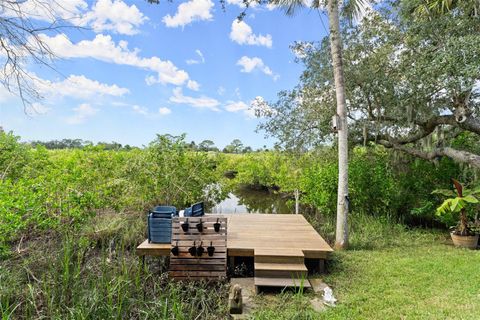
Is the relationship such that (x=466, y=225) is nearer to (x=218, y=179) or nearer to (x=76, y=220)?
(x=218, y=179)

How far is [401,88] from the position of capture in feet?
19.0

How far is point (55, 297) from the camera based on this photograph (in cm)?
308

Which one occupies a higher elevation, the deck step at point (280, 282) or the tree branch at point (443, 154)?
the tree branch at point (443, 154)

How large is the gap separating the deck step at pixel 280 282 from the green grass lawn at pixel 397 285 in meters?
0.19

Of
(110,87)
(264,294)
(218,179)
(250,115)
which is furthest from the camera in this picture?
(218,179)

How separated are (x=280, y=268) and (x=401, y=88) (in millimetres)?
4123

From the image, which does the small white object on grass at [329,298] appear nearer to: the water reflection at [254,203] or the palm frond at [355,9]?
the palm frond at [355,9]

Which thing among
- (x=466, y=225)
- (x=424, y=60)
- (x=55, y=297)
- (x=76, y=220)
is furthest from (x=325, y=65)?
(x=55, y=297)

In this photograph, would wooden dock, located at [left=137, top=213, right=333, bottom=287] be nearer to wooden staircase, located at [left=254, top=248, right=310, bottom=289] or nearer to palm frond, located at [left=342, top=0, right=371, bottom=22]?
wooden staircase, located at [left=254, top=248, right=310, bottom=289]

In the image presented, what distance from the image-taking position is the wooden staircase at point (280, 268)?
12.1ft

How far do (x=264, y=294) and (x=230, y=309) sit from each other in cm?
59

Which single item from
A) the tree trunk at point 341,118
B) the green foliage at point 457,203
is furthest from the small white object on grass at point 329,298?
the green foliage at point 457,203

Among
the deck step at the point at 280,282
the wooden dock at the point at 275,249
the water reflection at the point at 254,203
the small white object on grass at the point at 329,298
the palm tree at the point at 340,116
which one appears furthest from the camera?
the water reflection at the point at 254,203

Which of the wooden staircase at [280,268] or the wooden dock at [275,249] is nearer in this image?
the wooden staircase at [280,268]
